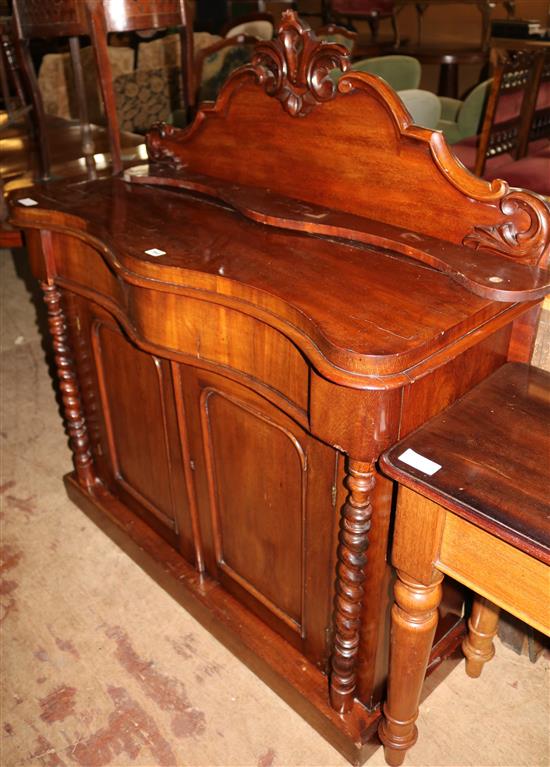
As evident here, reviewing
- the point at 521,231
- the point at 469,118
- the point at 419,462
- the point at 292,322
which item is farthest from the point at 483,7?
the point at 419,462

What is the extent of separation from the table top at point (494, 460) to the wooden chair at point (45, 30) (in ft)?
4.22

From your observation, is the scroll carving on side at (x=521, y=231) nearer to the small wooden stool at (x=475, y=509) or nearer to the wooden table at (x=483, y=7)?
the small wooden stool at (x=475, y=509)

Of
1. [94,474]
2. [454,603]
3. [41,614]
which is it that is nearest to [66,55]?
[94,474]

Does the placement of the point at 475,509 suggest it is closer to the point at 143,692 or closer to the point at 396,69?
the point at 143,692

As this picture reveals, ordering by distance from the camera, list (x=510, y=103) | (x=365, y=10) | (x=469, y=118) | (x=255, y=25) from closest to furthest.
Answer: (x=510, y=103)
(x=469, y=118)
(x=255, y=25)
(x=365, y=10)

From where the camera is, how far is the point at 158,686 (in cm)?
166

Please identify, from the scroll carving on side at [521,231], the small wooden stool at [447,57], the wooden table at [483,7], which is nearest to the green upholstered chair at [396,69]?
the small wooden stool at [447,57]

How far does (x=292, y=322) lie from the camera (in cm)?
105

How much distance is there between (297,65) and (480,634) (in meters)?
1.30

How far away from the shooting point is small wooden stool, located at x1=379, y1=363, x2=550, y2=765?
2.98 feet

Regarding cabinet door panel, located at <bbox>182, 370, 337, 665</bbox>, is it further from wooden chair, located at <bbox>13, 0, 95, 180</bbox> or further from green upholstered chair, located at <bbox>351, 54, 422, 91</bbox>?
green upholstered chair, located at <bbox>351, 54, 422, 91</bbox>

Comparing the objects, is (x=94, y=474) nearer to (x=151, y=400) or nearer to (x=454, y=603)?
(x=151, y=400)

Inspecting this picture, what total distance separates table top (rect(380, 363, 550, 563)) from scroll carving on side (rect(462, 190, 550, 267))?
0.76 feet

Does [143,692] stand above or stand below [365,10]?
below
